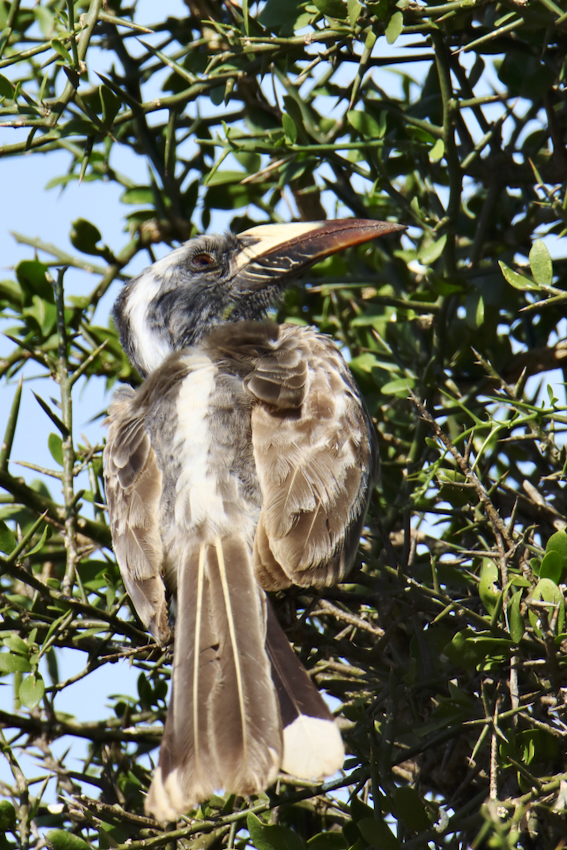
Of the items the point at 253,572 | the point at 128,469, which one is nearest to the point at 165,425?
the point at 128,469

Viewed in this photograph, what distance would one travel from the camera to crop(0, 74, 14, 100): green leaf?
6.10 feet

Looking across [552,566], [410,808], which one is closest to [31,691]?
[410,808]

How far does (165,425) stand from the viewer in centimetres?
225

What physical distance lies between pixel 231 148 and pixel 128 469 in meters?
0.81

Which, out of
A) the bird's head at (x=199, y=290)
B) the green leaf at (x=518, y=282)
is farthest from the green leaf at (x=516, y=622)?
the bird's head at (x=199, y=290)

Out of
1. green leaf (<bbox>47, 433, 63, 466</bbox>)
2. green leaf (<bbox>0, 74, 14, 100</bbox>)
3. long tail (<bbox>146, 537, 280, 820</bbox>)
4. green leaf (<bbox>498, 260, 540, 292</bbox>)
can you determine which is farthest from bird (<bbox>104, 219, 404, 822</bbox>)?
green leaf (<bbox>0, 74, 14, 100</bbox>)

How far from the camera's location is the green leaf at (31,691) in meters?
1.82

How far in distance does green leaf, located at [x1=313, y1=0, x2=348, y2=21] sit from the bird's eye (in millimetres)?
1119

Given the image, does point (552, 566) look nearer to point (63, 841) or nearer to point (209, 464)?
point (209, 464)

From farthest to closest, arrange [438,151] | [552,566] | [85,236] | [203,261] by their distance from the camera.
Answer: [203,261] → [85,236] → [438,151] → [552,566]

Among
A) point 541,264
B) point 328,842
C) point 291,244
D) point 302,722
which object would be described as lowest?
point 328,842

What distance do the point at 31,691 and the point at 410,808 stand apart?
81cm

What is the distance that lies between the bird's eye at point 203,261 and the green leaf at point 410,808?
73.4 inches

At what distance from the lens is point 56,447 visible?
2.34m
